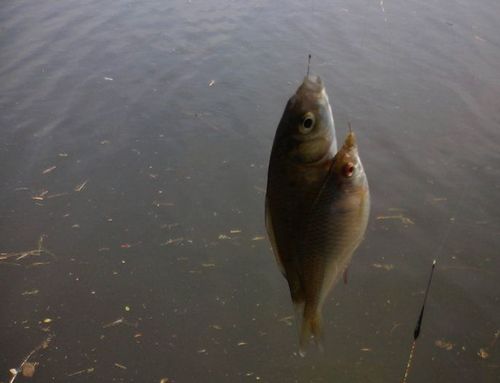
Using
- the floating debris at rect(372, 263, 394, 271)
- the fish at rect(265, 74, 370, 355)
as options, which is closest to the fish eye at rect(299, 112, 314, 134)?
the fish at rect(265, 74, 370, 355)

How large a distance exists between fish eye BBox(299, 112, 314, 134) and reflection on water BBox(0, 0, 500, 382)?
2554 mm

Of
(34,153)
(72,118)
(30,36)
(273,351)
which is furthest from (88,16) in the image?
(273,351)

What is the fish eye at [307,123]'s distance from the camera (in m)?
1.35

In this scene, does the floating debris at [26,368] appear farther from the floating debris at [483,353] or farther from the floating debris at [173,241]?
the floating debris at [483,353]

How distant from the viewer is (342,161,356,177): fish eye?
4.55 ft

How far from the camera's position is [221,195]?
4.89 m

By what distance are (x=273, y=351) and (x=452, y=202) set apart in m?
2.51

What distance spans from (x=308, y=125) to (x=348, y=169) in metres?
0.18

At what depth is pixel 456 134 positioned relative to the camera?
5.68 m

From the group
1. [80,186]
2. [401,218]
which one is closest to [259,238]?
[401,218]

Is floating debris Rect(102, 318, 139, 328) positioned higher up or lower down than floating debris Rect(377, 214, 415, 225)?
lower down

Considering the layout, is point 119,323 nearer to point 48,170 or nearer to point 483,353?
point 48,170

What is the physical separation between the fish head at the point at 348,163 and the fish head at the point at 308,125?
48mm

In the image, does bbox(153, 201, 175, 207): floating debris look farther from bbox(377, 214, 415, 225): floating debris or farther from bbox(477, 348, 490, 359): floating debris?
bbox(477, 348, 490, 359): floating debris
